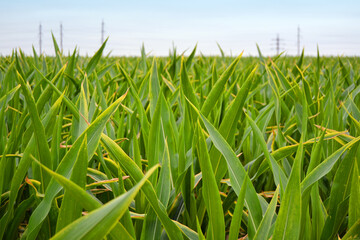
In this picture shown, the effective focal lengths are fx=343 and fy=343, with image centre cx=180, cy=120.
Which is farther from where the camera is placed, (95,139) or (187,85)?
(187,85)

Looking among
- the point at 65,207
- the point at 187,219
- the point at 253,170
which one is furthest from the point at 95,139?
the point at 253,170

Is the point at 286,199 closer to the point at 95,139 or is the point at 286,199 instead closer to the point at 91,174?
the point at 95,139

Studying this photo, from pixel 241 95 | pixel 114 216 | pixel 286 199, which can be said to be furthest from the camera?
pixel 241 95

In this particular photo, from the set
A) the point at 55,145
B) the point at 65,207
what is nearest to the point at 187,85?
the point at 55,145

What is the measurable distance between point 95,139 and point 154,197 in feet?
0.35

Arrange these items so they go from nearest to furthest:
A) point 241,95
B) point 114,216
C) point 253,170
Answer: point 114,216
point 241,95
point 253,170

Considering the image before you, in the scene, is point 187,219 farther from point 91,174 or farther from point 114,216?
point 114,216

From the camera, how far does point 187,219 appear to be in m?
0.57

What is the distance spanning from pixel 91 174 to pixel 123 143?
12 cm

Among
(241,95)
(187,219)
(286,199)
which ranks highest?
(241,95)

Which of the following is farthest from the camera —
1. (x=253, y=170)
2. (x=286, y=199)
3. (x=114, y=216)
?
(x=253, y=170)

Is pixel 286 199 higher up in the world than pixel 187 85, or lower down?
lower down

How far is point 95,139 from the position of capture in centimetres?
44

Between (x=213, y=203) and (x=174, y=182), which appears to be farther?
(x=174, y=182)
